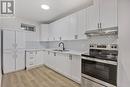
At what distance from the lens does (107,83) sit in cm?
190

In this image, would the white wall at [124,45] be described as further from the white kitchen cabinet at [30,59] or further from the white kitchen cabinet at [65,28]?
the white kitchen cabinet at [30,59]

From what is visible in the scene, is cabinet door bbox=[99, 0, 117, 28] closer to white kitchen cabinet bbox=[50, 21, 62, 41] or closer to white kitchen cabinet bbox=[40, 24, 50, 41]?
white kitchen cabinet bbox=[50, 21, 62, 41]

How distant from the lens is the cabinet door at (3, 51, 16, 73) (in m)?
4.02

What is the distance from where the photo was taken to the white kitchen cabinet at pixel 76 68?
9.79ft

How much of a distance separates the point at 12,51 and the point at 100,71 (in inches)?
145

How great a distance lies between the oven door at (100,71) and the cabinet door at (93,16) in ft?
3.04

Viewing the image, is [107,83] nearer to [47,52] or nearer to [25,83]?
[25,83]

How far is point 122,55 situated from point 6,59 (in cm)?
413

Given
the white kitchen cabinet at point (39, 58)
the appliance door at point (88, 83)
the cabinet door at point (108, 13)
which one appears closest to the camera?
the cabinet door at point (108, 13)

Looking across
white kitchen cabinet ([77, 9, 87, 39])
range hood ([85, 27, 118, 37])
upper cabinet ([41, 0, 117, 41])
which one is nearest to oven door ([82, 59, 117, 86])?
range hood ([85, 27, 118, 37])

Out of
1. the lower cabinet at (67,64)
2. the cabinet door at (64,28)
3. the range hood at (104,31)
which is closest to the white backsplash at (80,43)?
the range hood at (104,31)

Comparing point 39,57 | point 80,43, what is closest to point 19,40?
point 39,57

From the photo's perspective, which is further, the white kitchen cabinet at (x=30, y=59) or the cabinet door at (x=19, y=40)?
the white kitchen cabinet at (x=30, y=59)

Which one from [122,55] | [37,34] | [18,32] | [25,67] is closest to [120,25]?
[122,55]
